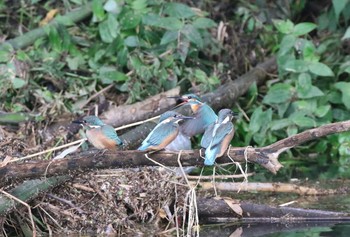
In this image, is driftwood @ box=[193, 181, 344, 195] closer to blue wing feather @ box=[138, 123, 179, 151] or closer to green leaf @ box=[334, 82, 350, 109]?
blue wing feather @ box=[138, 123, 179, 151]

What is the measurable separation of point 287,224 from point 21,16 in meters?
5.31

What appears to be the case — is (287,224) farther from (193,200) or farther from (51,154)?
(51,154)

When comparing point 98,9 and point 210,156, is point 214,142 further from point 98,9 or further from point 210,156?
point 98,9

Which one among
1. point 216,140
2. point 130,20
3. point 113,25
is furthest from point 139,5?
point 216,140

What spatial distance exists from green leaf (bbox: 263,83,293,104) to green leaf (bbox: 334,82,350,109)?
19.7 inches

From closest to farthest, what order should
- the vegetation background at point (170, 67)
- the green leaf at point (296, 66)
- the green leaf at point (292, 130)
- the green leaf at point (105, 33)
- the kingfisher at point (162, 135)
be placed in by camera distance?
the kingfisher at point (162, 135) → the green leaf at point (292, 130) → the vegetation background at point (170, 67) → the green leaf at point (296, 66) → the green leaf at point (105, 33)

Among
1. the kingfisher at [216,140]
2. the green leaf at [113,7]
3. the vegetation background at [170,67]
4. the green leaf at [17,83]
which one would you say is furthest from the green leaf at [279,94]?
the kingfisher at [216,140]

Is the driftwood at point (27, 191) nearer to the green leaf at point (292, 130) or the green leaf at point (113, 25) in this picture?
the green leaf at point (292, 130)

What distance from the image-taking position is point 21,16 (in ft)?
32.9

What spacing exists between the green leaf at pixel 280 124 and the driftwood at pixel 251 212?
96.2 inches

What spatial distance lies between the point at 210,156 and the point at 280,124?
3885 millimetres

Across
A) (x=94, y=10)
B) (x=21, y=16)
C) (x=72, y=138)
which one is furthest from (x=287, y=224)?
(x=21, y=16)

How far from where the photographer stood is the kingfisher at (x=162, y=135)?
16.3 feet

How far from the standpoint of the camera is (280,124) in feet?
27.8
